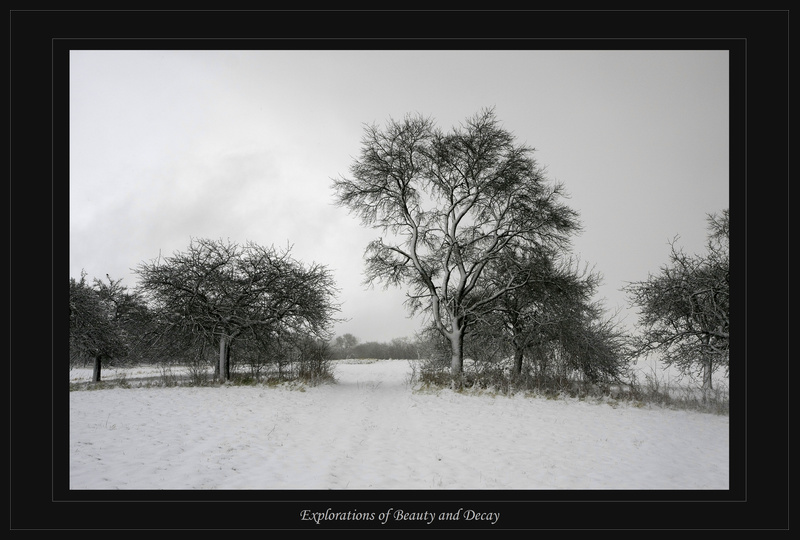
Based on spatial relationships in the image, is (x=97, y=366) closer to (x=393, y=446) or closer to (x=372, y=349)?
(x=393, y=446)

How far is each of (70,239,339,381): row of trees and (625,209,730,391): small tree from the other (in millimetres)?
13068

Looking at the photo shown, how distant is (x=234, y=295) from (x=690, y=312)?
18.2 metres

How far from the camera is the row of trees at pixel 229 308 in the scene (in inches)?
611

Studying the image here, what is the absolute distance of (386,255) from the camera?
51.0 ft

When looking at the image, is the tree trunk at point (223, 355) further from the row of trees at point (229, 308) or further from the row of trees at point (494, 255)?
the row of trees at point (494, 255)

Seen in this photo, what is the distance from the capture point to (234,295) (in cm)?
1606

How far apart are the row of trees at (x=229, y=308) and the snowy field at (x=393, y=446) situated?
5422 millimetres

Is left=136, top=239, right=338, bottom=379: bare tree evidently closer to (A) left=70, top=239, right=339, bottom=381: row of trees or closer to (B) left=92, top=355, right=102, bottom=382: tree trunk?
(A) left=70, top=239, right=339, bottom=381: row of trees

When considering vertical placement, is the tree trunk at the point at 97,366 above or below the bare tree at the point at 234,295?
below

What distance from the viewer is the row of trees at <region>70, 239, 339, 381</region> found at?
1552cm

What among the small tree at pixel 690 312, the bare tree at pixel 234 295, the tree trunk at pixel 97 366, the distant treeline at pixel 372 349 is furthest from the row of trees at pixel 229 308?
the distant treeline at pixel 372 349

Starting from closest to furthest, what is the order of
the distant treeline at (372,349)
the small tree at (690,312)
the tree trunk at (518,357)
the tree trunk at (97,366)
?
the small tree at (690,312), the tree trunk at (518,357), the tree trunk at (97,366), the distant treeline at (372,349)
